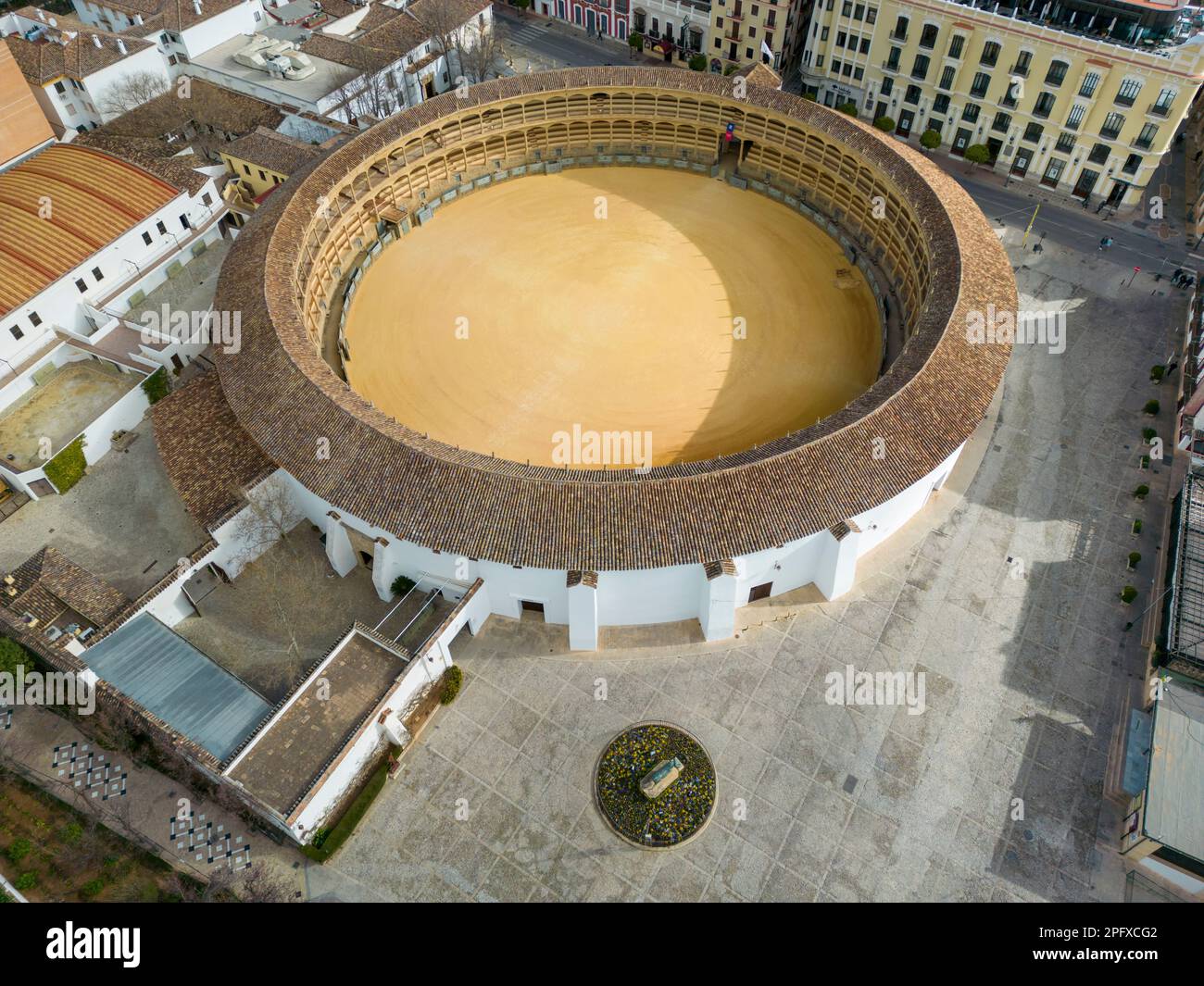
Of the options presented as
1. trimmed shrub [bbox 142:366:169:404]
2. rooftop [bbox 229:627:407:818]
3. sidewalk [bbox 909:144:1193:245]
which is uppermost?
sidewalk [bbox 909:144:1193:245]

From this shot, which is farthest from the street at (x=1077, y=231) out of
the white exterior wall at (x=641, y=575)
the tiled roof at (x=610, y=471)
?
the white exterior wall at (x=641, y=575)

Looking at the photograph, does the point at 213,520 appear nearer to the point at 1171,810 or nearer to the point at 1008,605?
the point at 1008,605

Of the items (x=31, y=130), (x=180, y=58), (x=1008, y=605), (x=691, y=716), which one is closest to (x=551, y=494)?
(x=691, y=716)

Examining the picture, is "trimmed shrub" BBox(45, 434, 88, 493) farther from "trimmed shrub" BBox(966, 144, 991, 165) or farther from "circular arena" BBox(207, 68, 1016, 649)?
"trimmed shrub" BBox(966, 144, 991, 165)

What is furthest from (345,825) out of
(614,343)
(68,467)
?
(614,343)

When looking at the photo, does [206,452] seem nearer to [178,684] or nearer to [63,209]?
[178,684]

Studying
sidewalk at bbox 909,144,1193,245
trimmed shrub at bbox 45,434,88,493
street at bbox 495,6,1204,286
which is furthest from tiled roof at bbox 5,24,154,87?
street at bbox 495,6,1204,286
